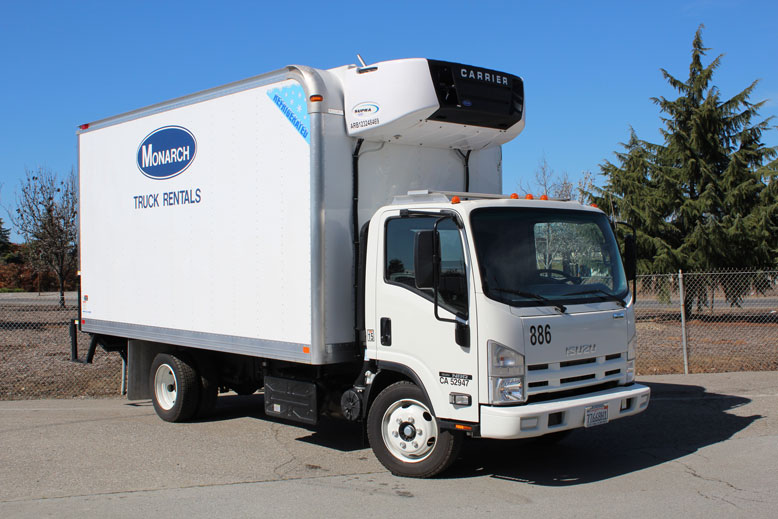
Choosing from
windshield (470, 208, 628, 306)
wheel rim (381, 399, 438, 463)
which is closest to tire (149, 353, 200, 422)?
wheel rim (381, 399, 438, 463)

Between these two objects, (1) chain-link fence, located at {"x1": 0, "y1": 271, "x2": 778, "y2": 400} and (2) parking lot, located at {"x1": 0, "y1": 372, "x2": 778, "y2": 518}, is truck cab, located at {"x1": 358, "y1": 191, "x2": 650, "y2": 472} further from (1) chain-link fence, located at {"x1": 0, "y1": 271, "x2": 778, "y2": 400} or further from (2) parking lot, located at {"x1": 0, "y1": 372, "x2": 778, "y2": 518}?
(1) chain-link fence, located at {"x1": 0, "y1": 271, "x2": 778, "y2": 400}

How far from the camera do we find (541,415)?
5824 millimetres

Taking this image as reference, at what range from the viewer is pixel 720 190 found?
926 inches

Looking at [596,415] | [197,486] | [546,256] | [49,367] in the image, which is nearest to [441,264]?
[546,256]

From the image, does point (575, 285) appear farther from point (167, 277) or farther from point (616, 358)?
point (167, 277)

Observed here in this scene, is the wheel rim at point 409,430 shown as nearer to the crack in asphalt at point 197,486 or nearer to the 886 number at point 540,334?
the crack in asphalt at point 197,486

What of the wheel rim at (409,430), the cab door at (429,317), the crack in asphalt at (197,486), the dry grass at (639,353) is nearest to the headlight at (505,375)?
the cab door at (429,317)

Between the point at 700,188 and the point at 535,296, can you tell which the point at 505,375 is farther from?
the point at 700,188

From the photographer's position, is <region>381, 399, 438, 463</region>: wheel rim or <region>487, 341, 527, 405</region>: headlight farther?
<region>381, 399, 438, 463</region>: wheel rim

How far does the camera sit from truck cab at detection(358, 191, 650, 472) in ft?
19.3

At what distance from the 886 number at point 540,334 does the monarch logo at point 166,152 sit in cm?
442

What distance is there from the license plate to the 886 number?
0.70 m

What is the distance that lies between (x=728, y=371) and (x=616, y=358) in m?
6.95

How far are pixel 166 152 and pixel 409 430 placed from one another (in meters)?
4.51
